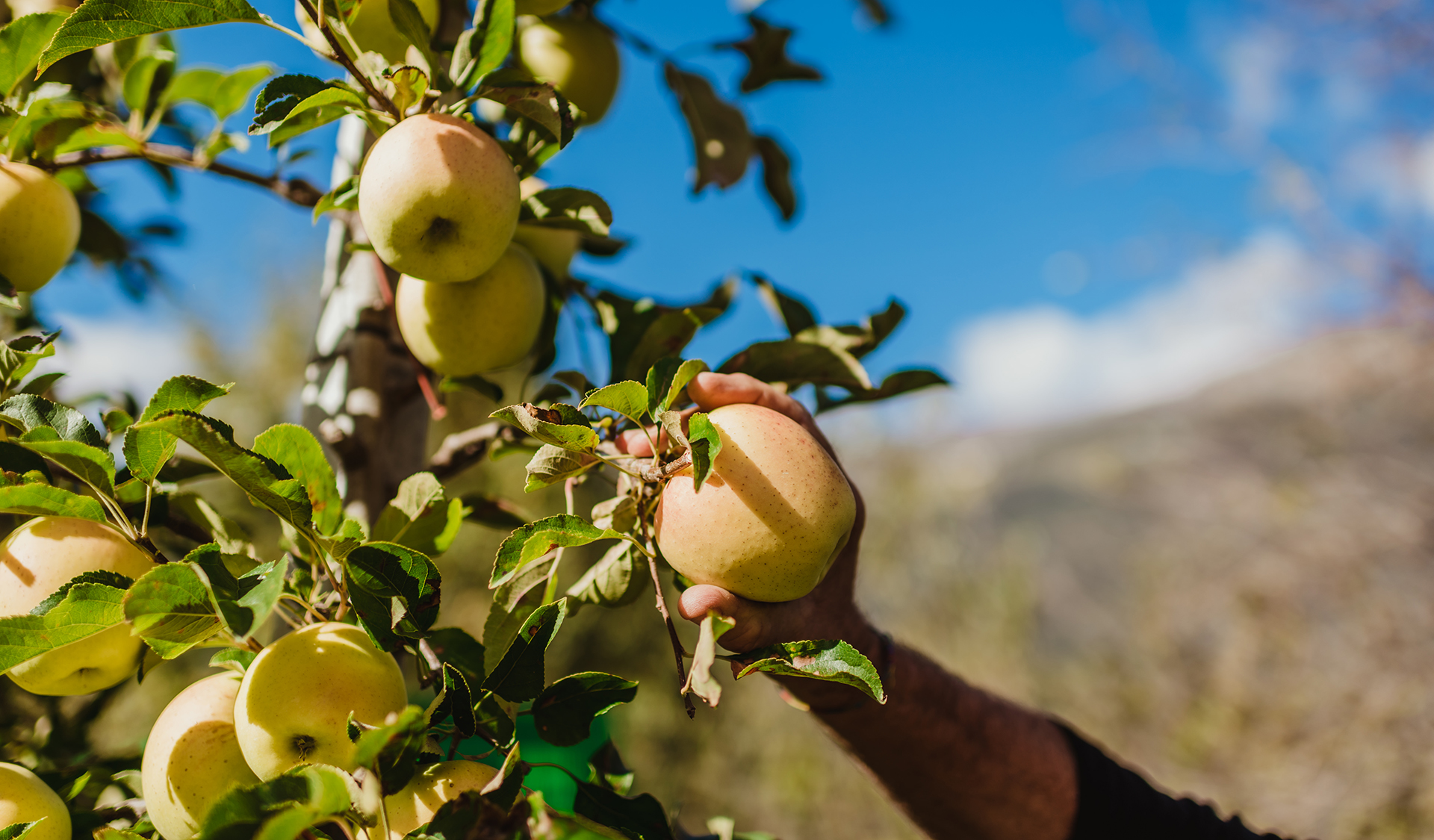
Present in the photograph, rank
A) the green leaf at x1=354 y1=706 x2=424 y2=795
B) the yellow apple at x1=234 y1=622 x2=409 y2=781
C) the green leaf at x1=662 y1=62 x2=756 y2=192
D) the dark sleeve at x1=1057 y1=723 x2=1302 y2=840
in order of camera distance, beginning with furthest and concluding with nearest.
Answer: the dark sleeve at x1=1057 y1=723 x2=1302 y2=840
the green leaf at x1=662 y1=62 x2=756 y2=192
the yellow apple at x1=234 y1=622 x2=409 y2=781
the green leaf at x1=354 y1=706 x2=424 y2=795

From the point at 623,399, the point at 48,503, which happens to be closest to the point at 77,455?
the point at 48,503

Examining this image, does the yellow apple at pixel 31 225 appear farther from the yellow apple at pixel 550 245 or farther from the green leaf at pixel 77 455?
the yellow apple at pixel 550 245

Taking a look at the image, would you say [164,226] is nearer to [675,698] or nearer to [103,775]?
[103,775]

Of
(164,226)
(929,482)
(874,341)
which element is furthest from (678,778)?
(874,341)

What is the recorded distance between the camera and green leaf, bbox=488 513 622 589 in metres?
0.59

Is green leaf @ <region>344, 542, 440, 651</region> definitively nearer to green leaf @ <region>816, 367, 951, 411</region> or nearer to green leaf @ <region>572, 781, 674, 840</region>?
green leaf @ <region>572, 781, 674, 840</region>

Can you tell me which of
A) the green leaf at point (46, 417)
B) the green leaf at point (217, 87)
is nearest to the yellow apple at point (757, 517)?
the green leaf at point (46, 417)

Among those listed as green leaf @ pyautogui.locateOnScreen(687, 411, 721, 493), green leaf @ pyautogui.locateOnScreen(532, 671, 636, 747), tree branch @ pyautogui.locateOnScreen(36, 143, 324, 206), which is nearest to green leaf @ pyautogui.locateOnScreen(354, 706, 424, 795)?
green leaf @ pyautogui.locateOnScreen(532, 671, 636, 747)

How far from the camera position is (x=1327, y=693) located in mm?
3178

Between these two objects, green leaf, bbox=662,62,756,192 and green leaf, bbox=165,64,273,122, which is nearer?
green leaf, bbox=165,64,273,122

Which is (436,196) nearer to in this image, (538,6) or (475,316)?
(475,316)

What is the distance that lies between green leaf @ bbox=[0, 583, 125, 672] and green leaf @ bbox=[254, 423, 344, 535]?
0.13 meters

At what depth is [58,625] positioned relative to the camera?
0.53 metres

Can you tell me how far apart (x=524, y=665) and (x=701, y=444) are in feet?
0.66
